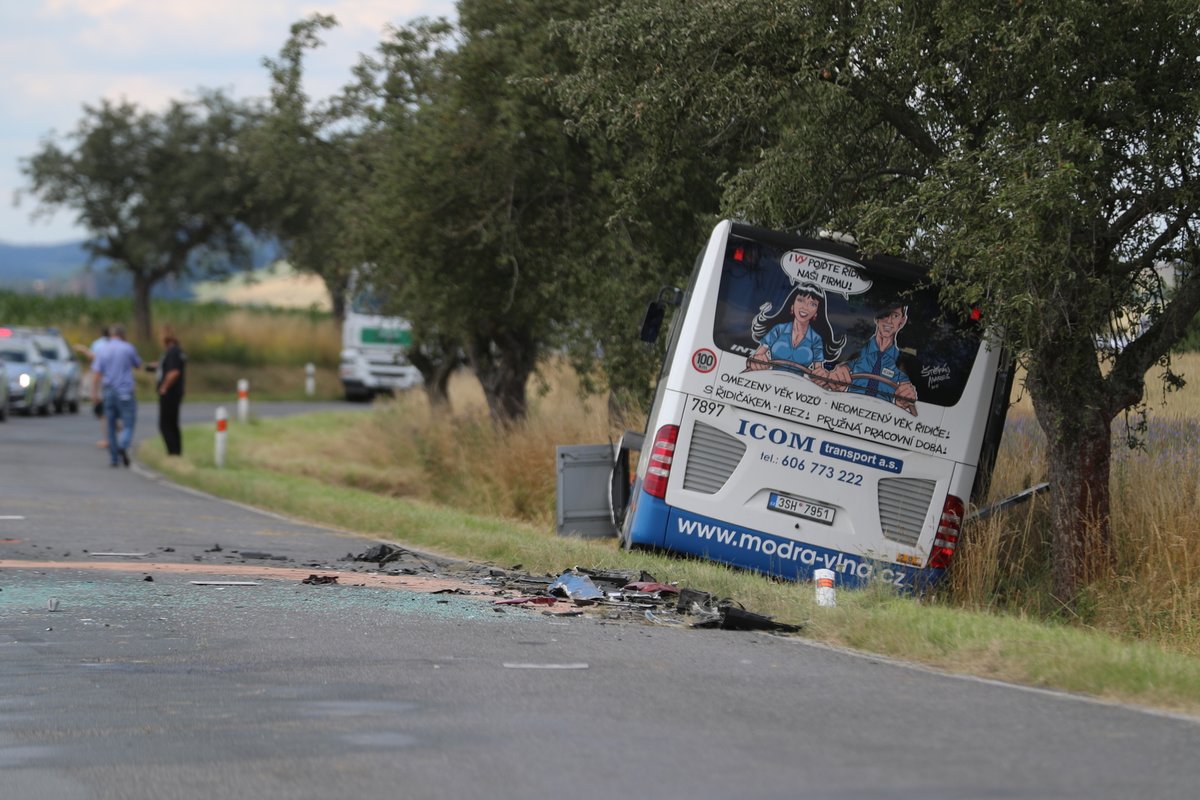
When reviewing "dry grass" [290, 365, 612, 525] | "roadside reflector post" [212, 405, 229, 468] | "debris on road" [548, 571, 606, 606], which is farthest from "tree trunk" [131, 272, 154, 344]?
"debris on road" [548, 571, 606, 606]

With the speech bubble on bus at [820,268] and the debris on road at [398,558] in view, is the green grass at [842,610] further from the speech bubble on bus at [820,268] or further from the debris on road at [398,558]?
the speech bubble on bus at [820,268]

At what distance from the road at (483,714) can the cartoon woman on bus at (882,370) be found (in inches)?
158

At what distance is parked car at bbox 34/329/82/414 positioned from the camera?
135 ft

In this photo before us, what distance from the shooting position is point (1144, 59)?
39.0 feet

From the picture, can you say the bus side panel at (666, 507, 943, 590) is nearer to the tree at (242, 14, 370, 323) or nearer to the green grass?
the green grass

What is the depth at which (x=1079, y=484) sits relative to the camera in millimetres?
13352

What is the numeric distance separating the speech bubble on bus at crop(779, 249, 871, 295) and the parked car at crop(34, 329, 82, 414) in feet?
102

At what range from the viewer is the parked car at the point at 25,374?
3812cm

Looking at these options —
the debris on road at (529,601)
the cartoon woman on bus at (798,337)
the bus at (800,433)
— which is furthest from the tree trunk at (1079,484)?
the debris on road at (529,601)

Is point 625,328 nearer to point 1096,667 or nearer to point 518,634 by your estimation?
point 518,634

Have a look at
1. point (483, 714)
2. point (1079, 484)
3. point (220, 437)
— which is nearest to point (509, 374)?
point (220, 437)

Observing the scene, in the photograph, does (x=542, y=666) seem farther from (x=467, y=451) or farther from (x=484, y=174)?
(x=467, y=451)

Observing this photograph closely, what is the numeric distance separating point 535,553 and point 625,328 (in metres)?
6.34

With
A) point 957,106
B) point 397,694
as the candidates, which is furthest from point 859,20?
point 397,694
